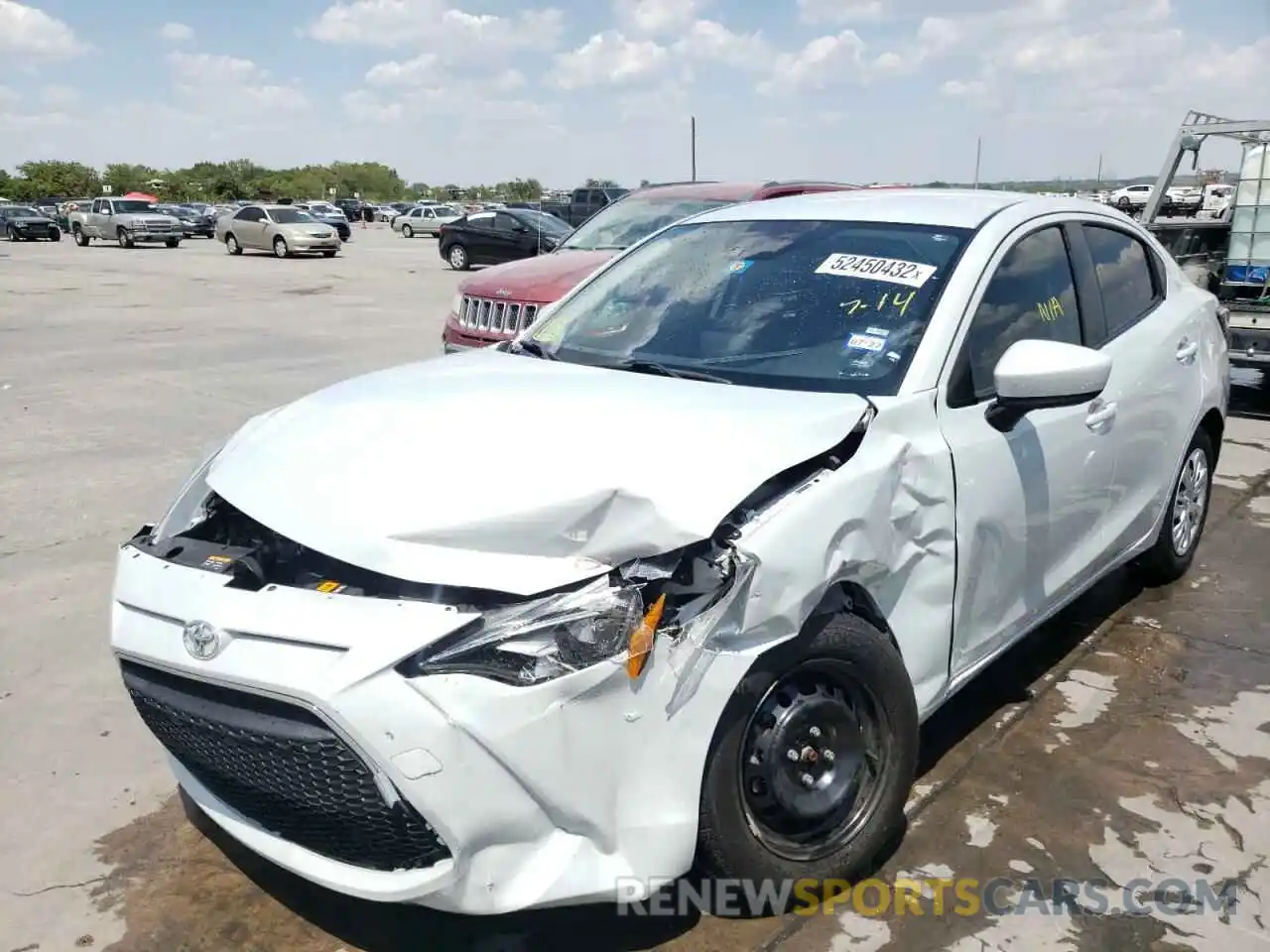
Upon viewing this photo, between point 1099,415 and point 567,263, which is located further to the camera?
point 567,263

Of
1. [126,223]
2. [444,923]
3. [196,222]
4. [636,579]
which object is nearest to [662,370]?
[636,579]

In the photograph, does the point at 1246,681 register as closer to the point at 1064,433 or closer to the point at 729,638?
the point at 1064,433

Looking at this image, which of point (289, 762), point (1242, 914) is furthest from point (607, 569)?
point (1242, 914)

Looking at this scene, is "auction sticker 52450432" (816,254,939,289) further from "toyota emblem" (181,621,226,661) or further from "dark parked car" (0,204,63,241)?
"dark parked car" (0,204,63,241)

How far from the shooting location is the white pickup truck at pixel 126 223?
37.0 m

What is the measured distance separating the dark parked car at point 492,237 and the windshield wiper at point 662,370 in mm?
22298

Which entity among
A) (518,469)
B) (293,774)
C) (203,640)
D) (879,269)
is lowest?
(293,774)

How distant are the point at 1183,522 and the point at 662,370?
2.90 metres

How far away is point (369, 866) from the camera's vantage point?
2.24m

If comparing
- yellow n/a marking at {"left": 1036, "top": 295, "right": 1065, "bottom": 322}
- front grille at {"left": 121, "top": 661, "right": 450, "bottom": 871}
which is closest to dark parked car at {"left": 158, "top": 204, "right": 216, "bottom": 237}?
yellow n/a marking at {"left": 1036, "top": 295, "right": 1065, "bottom": 322}

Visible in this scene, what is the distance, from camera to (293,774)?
2191mm

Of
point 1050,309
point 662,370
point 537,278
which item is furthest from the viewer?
point 537,278

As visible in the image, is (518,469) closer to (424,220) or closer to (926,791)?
(926,791)

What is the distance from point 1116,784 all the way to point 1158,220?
8.10 meters
